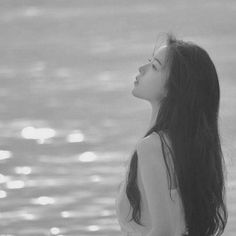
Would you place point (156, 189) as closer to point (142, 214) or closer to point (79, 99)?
point (142, 214)

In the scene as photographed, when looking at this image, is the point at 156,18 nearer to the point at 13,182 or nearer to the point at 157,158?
the point at 13,182

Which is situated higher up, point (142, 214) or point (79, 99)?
point (79, 99)

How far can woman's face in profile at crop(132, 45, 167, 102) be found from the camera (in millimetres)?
4156

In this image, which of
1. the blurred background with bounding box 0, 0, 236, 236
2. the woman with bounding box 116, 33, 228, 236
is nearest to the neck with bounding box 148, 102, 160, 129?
the woman with bounding box 116, 33, 228, 236

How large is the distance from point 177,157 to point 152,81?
0.22 metres

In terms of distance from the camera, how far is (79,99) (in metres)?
10.3

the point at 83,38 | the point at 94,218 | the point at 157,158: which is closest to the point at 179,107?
the point at 157,158

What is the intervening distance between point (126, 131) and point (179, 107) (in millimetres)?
5658

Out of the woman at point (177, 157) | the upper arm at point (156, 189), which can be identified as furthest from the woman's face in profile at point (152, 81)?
the upper arm at point (156, 189)

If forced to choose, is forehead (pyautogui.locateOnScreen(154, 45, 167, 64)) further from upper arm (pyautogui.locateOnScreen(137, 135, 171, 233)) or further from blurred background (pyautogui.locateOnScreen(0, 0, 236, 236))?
blurred background (pyautogui.locateOnScreen(0, 0, 236, 236))

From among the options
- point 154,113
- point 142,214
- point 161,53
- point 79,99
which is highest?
point 79,99

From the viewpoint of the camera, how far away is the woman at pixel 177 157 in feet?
13.3

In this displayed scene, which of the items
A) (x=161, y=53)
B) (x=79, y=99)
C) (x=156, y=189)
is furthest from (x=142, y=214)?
(x=79, y=99)

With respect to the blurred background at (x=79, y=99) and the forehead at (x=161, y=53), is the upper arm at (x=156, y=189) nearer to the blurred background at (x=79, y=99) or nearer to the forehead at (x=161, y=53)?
the forehead at (x=161, y=53)
